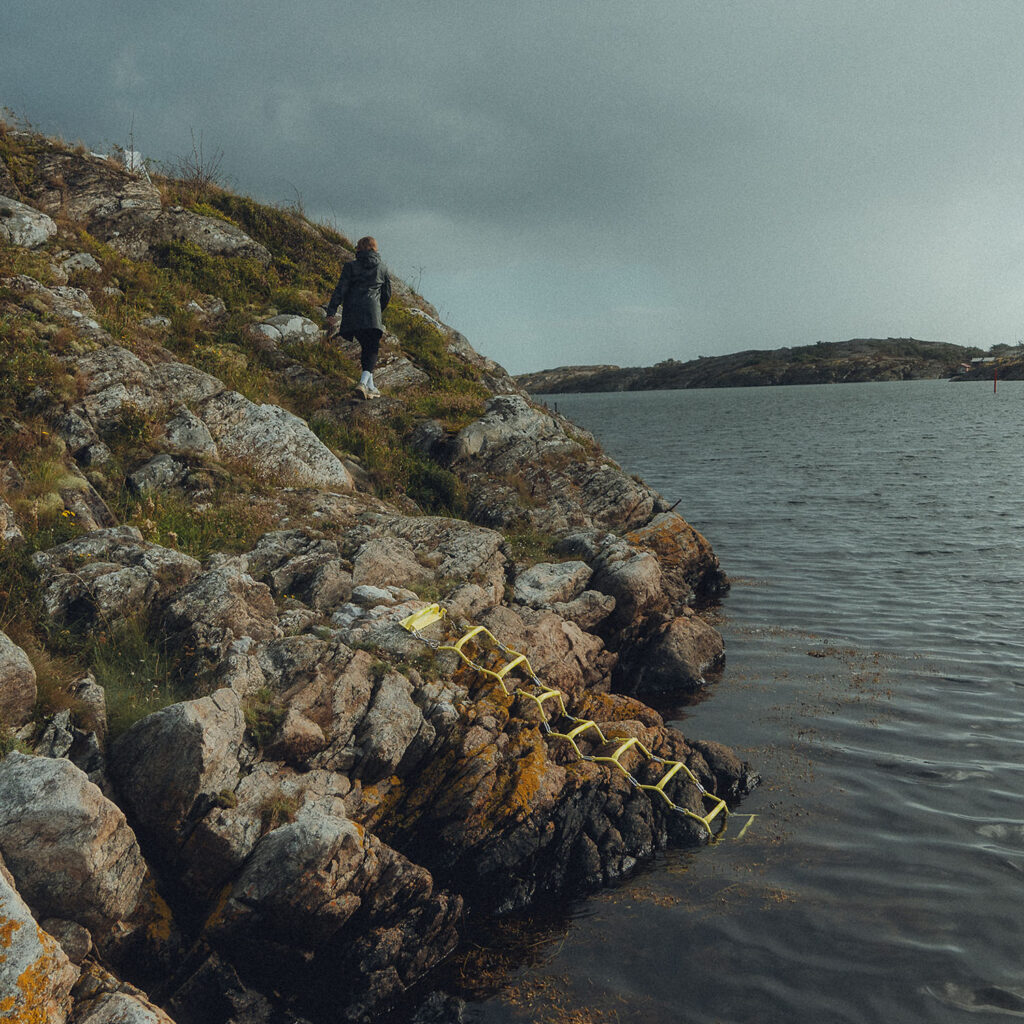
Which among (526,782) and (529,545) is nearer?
(526,782)

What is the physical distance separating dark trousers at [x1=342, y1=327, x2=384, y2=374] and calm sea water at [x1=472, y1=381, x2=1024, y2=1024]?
9813 millimetres

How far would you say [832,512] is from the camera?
86.3ft

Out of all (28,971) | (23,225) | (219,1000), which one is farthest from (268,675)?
(23,225)

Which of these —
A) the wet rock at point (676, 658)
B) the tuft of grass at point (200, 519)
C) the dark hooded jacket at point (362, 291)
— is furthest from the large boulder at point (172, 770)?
the dark hooded jacket at point (362, 291)

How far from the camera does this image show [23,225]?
15656mm

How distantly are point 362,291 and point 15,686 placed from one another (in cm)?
1205

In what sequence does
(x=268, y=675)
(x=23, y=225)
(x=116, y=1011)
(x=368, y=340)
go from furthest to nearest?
(x=368, y=340)
(x=23, y=225)
(x=268, y=675)
(x=116, y=1011)

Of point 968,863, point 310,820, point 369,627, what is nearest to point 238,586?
point 369,627

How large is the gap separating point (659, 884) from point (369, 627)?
420 cm

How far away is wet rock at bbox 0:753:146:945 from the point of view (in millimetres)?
5051

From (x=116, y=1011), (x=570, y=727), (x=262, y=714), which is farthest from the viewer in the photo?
(x=570, y=727)

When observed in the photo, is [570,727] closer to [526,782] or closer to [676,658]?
[526,782]

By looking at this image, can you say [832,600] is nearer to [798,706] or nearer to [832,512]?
[798,706]

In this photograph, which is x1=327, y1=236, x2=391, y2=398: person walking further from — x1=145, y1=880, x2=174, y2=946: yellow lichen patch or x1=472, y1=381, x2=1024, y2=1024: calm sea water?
x1=145, y1=880, x2=174, y2=946: yellow lichen patch
